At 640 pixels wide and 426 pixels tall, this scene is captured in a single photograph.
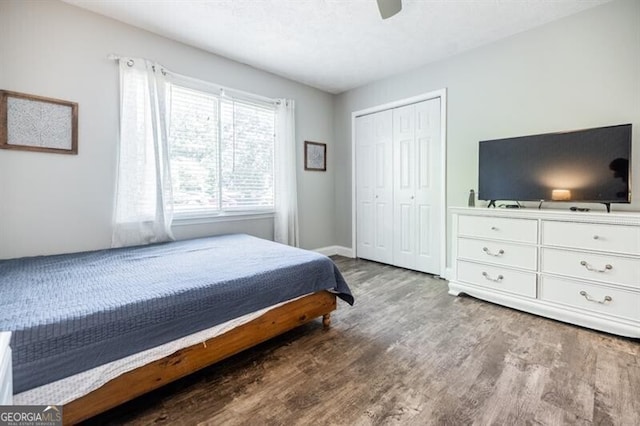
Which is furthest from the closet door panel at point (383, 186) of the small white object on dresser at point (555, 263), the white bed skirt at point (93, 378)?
the white bed skirt at point (93, 378)

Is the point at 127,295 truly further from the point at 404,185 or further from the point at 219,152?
the point at 404,185

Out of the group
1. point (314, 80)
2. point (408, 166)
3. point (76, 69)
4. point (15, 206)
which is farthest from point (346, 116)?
point (15, 206)

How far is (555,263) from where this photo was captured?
2328mm

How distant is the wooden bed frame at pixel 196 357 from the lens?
4.13 ft

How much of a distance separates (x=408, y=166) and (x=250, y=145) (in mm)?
2036

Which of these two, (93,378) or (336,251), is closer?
(93,378)

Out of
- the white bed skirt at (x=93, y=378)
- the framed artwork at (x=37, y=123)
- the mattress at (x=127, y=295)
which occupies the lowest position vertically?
the white bed skirt at (x=93, y=378)

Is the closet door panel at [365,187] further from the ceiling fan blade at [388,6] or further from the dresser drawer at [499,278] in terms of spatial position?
the ceiling fan blade at [388,6]

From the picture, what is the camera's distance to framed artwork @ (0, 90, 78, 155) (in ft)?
7.02

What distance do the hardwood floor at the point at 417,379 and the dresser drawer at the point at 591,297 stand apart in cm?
19

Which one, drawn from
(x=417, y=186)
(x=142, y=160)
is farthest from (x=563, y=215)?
(x=142, y=160)

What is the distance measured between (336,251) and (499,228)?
2.55m

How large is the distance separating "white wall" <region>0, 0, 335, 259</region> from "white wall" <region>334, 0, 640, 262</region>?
9.82ft

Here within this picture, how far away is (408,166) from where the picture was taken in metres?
3.75
